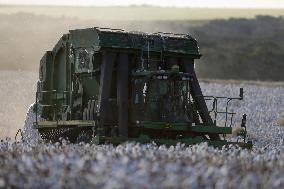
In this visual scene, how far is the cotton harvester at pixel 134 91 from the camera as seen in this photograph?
22.8 meters

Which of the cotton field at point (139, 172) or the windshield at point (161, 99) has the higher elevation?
the windshield at point (161, 99)

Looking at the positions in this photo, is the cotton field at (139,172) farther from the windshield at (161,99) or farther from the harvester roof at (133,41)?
the harvester roof at (133,41)

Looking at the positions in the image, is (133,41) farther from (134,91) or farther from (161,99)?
(161,99)

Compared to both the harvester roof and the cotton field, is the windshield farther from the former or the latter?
the cotton field

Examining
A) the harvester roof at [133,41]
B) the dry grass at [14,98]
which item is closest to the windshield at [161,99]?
the harvester roof at [133,41]

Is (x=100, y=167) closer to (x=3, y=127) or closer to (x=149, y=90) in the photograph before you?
(x=149, y=90)

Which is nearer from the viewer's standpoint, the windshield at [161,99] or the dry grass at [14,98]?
the windshield at [161,99]

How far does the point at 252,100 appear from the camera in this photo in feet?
212

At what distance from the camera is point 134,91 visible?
2314 centimetres

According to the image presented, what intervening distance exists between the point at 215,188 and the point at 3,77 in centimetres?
6434

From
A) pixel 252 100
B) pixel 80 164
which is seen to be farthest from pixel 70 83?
pixel 252 100

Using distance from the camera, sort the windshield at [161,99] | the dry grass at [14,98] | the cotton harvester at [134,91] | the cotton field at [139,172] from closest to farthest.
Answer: the cotton field at [139,172], the cotton harvester at [134,91], the windshield at [161,99], the dry grass at [14,98]

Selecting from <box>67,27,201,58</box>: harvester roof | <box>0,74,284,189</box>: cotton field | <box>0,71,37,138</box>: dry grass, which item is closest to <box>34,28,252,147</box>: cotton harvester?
<box>67,27,201,58</box>: harvester roof

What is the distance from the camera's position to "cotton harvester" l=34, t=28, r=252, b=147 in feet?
74.7
